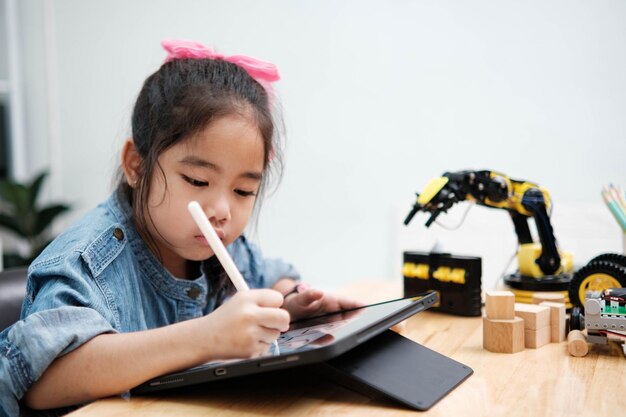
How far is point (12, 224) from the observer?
2.75 meters

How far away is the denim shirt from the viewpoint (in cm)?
55

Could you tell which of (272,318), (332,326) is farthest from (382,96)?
(272,318)

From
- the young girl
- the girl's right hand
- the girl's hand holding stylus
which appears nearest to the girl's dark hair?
the young girl

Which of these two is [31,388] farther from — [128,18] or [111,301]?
[128,18]

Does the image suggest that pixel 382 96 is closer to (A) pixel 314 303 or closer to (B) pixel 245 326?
(A) pixel 314 303

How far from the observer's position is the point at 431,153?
2357 mm

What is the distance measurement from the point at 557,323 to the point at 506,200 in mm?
263

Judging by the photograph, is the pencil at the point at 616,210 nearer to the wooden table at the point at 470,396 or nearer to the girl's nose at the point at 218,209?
the wooden table at the point at 470,396

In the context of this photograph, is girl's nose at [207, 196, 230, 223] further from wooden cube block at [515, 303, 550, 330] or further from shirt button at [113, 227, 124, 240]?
wooden cube block at [515, 303, 550, 330]

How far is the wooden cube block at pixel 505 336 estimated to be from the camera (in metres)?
0.69

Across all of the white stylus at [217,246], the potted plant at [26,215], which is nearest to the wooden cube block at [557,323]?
the white stylus at [217,246]

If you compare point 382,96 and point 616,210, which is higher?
point 382,96

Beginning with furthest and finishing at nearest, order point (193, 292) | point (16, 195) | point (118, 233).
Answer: point (16, 195) < point (193, 292) < point (118, 233)

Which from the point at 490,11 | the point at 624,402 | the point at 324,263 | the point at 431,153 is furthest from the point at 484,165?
the point at 624,402
